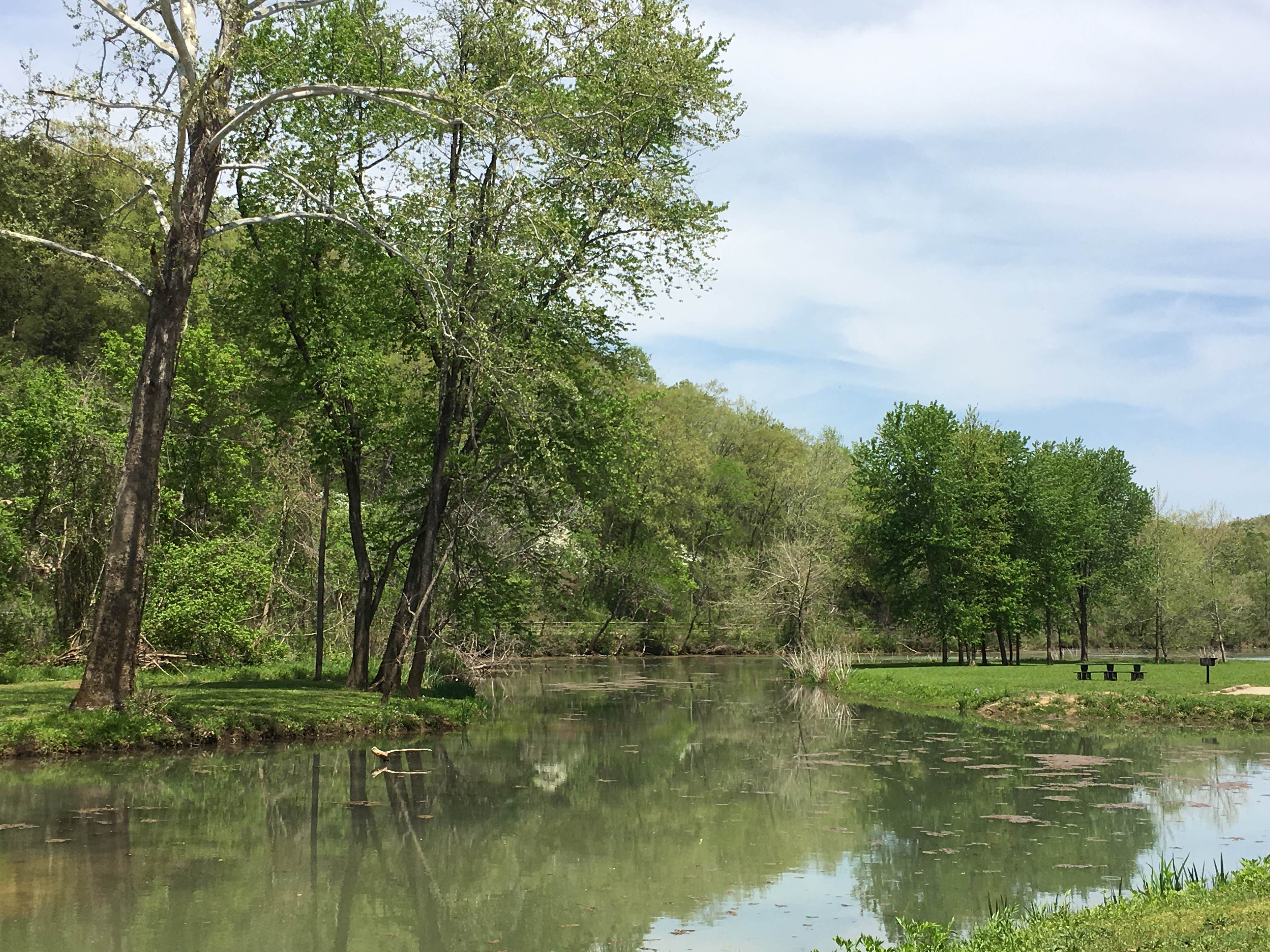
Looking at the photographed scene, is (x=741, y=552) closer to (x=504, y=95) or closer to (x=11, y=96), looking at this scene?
(x=504, y=95)

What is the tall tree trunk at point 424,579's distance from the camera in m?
23.3

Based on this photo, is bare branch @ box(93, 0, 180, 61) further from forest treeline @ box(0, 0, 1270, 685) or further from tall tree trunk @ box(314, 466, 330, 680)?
tall tree trunk @ box(314, 466, 330, 680)

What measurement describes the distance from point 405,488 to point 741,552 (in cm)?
3565

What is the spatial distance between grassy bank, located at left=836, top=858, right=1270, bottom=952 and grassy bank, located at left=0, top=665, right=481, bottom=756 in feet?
40.9

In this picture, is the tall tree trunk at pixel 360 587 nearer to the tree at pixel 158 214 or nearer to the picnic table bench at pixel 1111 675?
the tree at pixel 158 214

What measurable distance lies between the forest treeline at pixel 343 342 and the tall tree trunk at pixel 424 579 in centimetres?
9

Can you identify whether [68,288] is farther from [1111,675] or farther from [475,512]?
[1111,675]

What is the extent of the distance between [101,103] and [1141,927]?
17619 millimetres

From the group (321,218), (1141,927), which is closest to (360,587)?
(321,218)

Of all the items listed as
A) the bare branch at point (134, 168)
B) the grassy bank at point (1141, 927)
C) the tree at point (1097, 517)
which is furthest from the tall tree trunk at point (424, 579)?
the tree at point (1097, 517)

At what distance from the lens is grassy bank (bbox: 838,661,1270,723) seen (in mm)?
24328

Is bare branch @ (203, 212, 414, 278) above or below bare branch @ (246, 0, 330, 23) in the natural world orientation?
below

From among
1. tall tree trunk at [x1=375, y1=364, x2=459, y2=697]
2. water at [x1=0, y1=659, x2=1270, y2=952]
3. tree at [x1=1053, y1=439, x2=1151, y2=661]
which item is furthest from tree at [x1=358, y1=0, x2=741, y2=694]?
tree at [x1=1053, y1=439, x2=1151, y2=661]

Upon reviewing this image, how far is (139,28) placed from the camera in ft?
54.5
